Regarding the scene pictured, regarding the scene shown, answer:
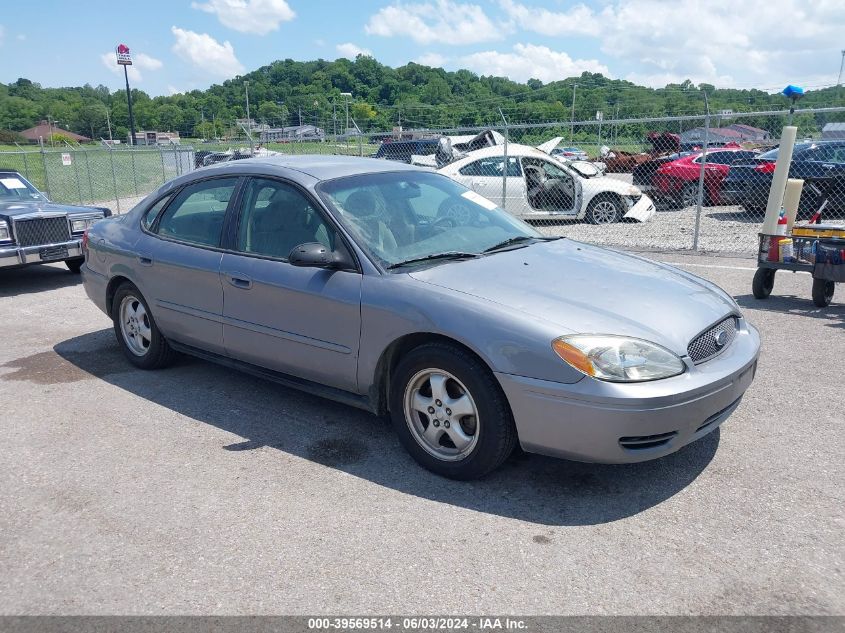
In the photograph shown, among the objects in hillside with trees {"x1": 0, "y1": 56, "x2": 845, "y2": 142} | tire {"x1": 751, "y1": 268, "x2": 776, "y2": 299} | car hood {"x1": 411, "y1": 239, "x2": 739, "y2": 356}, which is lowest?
tire {"x1": 751, "y1": 268, "x2": 776, "y2": 299}

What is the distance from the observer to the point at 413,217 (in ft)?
14.3

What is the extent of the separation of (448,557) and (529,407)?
2.52 ft

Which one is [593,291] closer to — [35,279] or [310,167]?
[310,167]

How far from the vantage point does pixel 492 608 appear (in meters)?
2.67

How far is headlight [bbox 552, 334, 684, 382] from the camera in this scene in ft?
10.4

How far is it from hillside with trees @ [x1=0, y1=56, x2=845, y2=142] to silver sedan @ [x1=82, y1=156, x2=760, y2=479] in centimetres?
1365

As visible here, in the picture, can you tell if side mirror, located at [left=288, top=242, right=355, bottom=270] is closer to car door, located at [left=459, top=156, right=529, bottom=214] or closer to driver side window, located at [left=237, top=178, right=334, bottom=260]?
driver side window, located at [left=237, top=178, right=334, bottom=260]

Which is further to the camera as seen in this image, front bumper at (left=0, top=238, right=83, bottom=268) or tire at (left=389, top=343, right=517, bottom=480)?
front bumper at (left=0, top=238, right=83, bottom=268)

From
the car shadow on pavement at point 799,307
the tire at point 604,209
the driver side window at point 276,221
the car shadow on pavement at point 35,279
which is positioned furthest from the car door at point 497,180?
the driver side window at point 276,221

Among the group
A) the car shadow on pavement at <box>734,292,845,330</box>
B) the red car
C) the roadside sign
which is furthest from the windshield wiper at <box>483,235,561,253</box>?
the roadside sign

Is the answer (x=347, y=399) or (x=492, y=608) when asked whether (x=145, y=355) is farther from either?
(x=492, y=608)

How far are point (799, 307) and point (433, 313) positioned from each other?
5034 mm

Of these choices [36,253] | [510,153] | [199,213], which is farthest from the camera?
[510,153]

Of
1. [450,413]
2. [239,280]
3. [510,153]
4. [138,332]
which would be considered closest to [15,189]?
[138,332]
